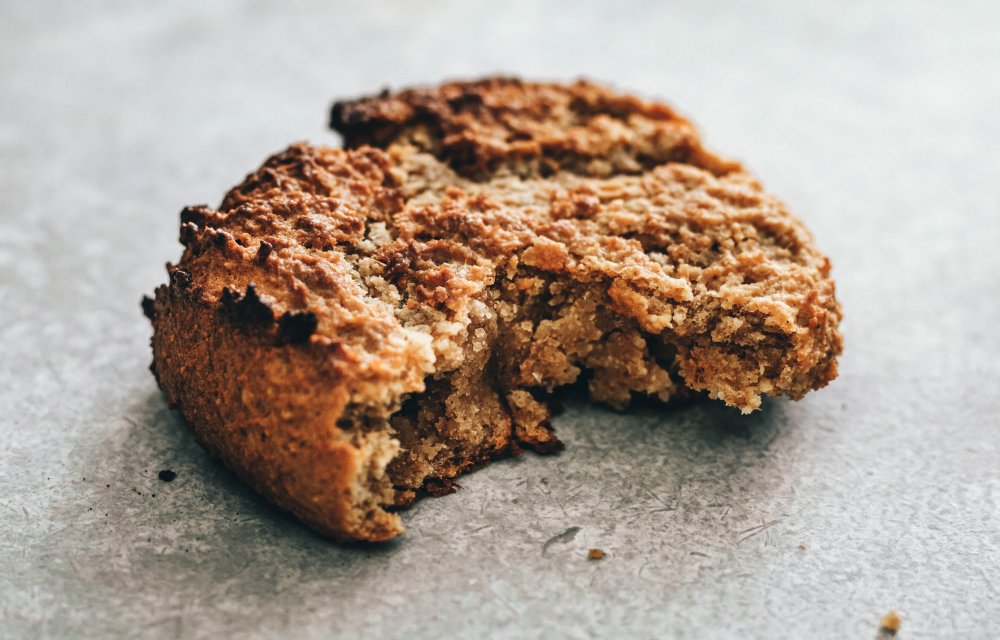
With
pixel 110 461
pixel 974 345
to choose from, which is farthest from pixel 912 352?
pixel 110 461

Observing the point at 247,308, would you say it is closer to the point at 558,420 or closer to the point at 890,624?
the point at 558,420

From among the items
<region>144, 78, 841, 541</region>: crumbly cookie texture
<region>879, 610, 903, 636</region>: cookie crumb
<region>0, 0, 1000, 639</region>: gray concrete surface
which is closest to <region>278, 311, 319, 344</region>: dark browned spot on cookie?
<region>144, 78, 841, 541</region>: crumbly cookie texture

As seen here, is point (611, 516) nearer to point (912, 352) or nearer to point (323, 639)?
point (323, 639)

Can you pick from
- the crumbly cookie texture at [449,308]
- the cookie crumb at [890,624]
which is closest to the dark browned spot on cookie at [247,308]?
the crumbly cookie texture at [449,308]

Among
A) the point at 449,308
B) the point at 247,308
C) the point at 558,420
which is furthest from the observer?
the point at 558,420

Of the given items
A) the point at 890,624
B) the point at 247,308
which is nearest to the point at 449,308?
the point at 247,308
